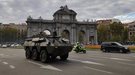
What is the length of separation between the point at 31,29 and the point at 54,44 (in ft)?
282

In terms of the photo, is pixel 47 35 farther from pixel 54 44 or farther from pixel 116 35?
pixel 116 35

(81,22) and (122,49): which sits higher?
(81,22)

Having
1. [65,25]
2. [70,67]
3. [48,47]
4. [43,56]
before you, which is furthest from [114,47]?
[65,25]

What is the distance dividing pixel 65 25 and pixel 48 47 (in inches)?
3542

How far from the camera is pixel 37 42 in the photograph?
22000 mm

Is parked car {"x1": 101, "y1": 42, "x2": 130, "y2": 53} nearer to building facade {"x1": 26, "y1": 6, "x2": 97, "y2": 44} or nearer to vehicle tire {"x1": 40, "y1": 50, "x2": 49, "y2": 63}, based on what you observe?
vehicle tire {"x1": 40, "y1": 50, "x2": 49, "y2": 63}

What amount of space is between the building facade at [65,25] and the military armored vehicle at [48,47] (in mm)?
81250

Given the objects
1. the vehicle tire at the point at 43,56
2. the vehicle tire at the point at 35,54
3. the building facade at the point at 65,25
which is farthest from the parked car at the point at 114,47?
the building facade at the point at 65,25

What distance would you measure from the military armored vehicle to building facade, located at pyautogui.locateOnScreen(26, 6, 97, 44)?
8125 cm

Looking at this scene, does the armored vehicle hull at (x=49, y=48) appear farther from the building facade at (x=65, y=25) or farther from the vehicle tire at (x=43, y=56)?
the building facade at (x=65, y=25)

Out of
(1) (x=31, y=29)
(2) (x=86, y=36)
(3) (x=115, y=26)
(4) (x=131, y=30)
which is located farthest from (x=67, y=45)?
(4) (x=131, y=30)

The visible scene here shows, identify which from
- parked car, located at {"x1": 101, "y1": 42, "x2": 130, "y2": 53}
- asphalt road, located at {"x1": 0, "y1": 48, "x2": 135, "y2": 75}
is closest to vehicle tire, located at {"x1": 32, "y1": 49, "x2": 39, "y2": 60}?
asphalt road, located at {"x1": 0, "y1": 48, "x2": 135, "y2": 75}

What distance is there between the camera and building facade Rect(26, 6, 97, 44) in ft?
345

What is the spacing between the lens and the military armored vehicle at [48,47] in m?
19.8
